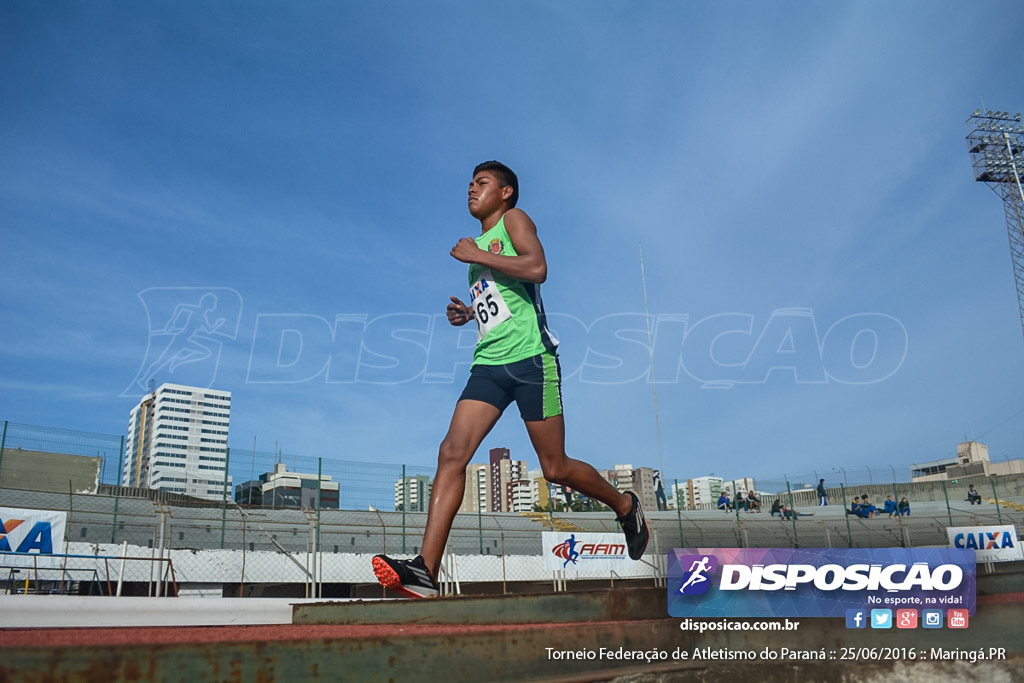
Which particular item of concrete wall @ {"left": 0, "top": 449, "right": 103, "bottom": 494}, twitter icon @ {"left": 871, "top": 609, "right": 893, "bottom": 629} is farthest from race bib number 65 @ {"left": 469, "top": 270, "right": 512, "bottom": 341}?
concrete wall @ {"left": 0, "top": 449, "right": 103, "bottom": 494}

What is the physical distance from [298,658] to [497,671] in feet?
2.23

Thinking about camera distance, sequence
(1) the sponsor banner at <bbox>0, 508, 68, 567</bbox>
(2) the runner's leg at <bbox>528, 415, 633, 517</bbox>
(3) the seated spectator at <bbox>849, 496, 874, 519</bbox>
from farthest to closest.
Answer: (3) the seated spectator at <bbox>849, 496, 874, 519</bbox> → (1) the sponsor banner at <bbox>0, 508, 68, 567</bbox> → (2) the runner's leg at <bbox>528, 415, 633, 517</bbox>

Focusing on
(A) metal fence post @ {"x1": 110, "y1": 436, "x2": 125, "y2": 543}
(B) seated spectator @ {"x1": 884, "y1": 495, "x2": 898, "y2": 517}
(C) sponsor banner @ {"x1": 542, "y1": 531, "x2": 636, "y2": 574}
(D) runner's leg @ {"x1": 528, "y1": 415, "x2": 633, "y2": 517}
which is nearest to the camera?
(D) runner's leg @ {"x1": 528, "y1": 415, "x2": 633, "y2": 517}

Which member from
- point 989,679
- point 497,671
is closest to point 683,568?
point 497,671

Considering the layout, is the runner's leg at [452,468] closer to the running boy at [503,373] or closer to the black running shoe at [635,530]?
the running boy at [503,373]

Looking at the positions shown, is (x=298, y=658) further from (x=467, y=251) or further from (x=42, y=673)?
(x=467, y=251)

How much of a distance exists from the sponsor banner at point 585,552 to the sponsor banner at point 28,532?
11.8 meters

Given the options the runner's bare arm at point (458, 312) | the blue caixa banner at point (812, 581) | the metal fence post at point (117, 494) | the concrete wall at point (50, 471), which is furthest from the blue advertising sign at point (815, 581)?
the concrete wall at point (50, 471)

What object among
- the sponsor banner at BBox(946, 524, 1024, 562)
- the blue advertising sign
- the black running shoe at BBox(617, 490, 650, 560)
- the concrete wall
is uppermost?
the concrete wall

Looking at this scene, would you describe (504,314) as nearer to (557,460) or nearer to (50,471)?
(557,460)

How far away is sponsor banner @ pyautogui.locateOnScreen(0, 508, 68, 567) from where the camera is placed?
15422 millimetres

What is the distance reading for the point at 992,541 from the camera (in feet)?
79.4

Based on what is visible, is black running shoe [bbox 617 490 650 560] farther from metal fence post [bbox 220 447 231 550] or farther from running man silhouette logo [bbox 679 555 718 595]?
metal fence post [bbox 220 447 231 550]

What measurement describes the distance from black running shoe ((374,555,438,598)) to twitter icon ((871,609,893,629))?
73.4 inches
